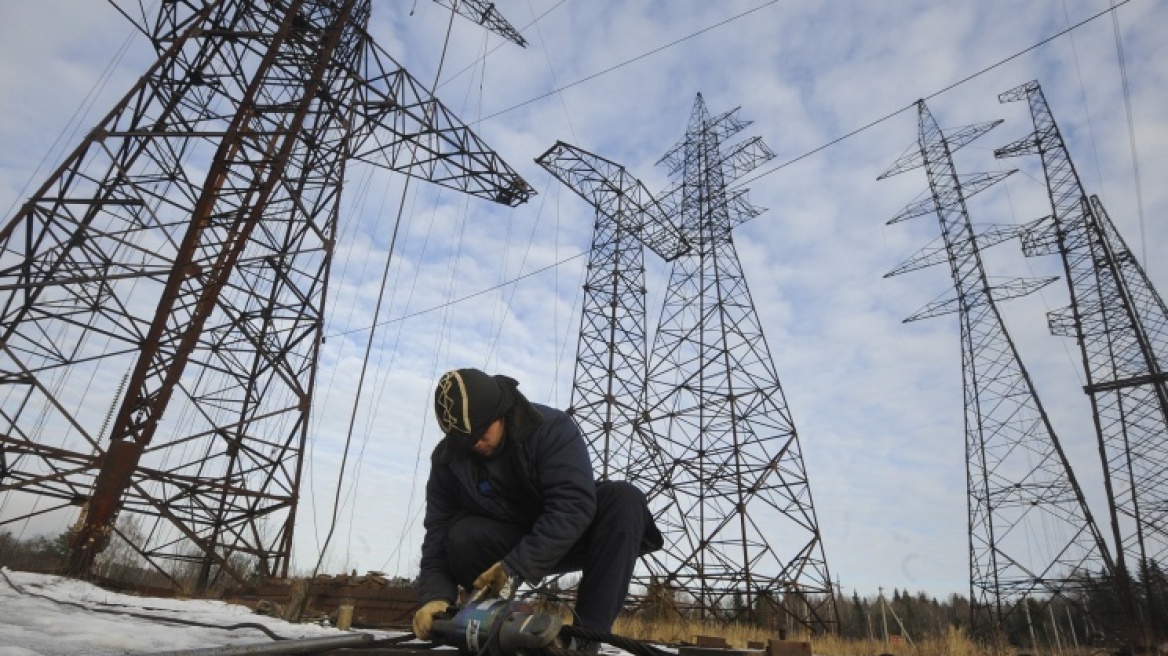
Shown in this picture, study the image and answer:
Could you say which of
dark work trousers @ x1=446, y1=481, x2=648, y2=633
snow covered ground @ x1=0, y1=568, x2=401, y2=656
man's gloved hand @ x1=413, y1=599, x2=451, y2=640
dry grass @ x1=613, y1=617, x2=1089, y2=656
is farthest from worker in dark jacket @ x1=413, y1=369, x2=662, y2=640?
dry grass @ x1=613, y1=617, x2=1089, y2=656

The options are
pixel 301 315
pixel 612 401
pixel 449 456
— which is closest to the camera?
pixel 449 456

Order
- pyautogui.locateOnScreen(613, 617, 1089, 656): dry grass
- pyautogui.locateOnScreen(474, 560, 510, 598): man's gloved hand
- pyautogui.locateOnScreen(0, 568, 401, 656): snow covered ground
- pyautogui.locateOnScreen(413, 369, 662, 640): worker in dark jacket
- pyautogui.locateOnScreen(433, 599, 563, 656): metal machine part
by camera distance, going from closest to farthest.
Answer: pyautogui.locateOnScreen(433, 599, 563, 656): metal machine part < pyautogui.locateOnScreen(474, 560, 510, 598): man's gloved hand < pyautogui.locateOnScreen(0, 568, 401, 656): snow covered ground < pyautogui.locateOnScreen(413, 369, 662, 640): worker in dark jacket < pyautogui.locateOnScreen(613, 617, 1089, 656): dry grass

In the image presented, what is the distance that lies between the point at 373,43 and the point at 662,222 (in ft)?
32.2

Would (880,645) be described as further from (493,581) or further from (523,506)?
(493,581)

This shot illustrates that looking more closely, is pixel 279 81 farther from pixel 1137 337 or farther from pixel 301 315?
pixel 1137 337

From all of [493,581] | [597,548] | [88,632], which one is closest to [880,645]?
[597,548]

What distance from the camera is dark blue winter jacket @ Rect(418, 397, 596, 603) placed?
195 cm

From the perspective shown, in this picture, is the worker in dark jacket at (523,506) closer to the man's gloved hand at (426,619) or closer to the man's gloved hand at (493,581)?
the man's gloved hand at (493,581)

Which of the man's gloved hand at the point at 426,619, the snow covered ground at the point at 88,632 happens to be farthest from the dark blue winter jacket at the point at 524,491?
the snow covered ground at the point at 88,632

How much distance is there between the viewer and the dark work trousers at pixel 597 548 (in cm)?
207

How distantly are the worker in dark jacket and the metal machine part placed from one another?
0.84ft

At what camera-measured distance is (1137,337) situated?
14.2m

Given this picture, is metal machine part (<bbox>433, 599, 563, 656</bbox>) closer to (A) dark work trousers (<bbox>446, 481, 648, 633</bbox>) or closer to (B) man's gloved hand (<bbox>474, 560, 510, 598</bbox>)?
(B) man's gloved hand (<bbox>474, 560, 510, 598</bbox>)

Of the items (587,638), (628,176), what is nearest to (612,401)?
(628,176)
